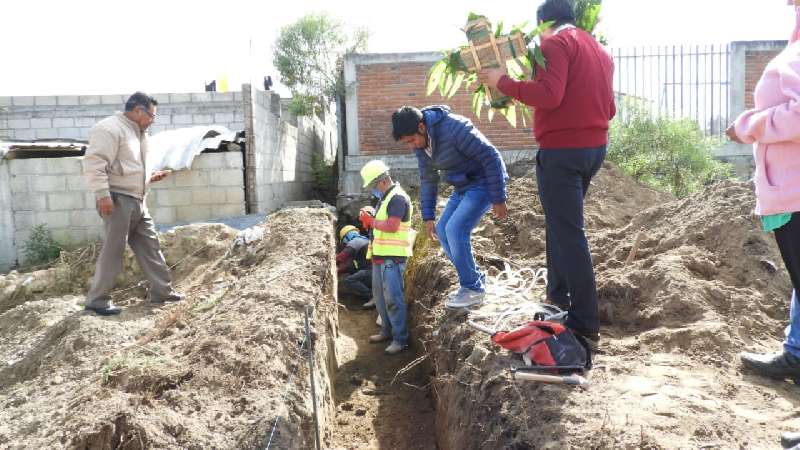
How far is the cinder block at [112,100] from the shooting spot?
10922 millimetres

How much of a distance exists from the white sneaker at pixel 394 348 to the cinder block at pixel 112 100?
27.4 feet

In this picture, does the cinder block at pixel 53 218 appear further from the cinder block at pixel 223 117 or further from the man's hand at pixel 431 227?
the man's hand at pixel 431 227

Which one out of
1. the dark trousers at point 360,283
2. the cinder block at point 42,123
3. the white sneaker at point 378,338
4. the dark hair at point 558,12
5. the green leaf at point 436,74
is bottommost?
Result: the white sneaker at point 378,338

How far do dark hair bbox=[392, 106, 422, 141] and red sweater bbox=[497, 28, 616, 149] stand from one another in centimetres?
115

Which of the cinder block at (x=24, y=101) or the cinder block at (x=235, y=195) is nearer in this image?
the cinder block at (x=235, y=195)

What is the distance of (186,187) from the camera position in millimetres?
8617

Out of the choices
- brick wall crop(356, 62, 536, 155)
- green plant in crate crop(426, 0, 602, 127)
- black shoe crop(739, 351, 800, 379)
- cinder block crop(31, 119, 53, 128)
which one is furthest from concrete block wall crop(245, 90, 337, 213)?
black shoe crop(739, 351, 800, 379)

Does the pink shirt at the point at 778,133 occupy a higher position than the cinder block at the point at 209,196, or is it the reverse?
the pink shirt at the point at 778,133

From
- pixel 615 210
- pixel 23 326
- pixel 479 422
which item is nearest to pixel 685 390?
pixel 479 422

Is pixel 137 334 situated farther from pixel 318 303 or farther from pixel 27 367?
pixel 318 303

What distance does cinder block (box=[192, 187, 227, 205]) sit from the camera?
8672mm

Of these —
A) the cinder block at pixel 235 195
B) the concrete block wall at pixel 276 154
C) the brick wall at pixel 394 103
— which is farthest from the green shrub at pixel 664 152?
the cinder block at pixel 235 195

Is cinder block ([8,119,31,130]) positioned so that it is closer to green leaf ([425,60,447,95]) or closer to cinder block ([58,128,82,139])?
cinder block ([58,128,82,139])

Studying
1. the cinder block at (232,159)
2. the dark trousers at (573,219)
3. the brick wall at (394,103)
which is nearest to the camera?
the dark trousers at (573,219)
